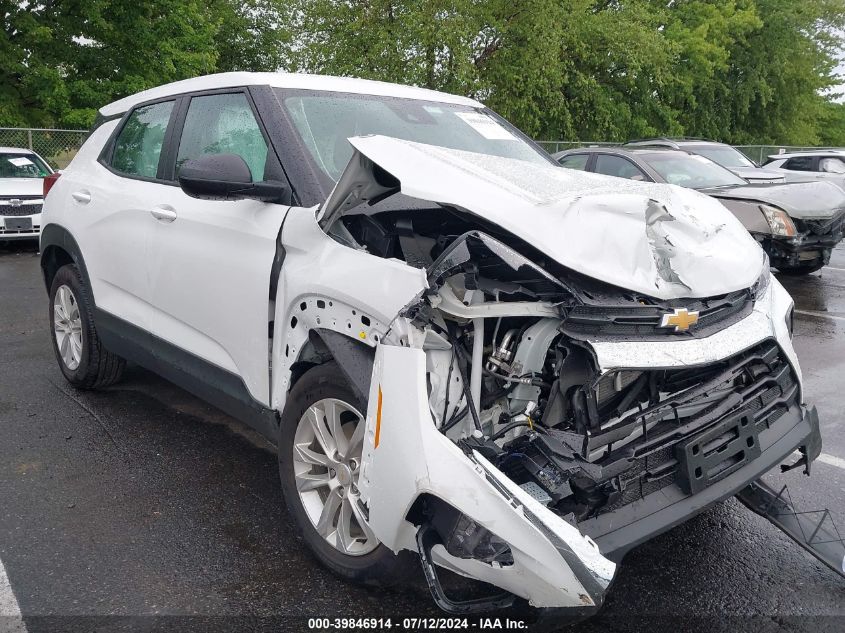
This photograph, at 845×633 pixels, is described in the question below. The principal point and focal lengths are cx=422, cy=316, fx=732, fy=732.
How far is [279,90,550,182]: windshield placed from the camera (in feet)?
10.4

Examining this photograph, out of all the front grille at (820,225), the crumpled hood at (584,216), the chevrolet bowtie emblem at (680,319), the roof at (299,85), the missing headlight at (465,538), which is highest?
the roof at (299,85)

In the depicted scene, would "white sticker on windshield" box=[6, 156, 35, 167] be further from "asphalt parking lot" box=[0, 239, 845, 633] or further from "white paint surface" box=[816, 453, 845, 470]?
"white paint surface" box=[816, 453, 845, 470]

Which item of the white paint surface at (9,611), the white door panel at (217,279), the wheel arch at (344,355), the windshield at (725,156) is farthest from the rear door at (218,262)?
the windshield at (725,156)

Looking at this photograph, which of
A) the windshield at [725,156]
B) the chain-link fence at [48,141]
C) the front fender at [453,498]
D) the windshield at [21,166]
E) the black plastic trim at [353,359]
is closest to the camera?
the front fender at [453,498]

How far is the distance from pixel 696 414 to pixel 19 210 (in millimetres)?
11776

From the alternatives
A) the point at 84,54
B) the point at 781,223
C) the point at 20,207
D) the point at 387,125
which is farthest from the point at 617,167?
the point at 84,54

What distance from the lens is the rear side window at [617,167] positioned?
8547mm

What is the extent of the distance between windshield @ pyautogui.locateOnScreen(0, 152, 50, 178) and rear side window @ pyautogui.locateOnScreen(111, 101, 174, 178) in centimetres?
940

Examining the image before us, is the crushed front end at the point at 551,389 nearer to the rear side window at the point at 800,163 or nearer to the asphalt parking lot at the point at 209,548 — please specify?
the asphalt parking lot at the point at 209,548

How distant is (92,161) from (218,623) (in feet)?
10.2

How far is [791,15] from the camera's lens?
31.3 meters

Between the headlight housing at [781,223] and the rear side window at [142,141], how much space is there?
6.58m

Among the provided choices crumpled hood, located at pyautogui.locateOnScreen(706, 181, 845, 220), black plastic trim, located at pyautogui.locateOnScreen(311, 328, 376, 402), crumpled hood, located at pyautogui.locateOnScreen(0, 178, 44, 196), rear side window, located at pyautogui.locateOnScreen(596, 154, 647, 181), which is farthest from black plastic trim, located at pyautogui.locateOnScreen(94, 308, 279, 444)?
crumpled hood, located at pyautogui.locateOnScreen(0, 178, 44, 196)

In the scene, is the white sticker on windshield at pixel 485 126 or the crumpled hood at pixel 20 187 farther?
the crumpled hood at pixel 20 187
